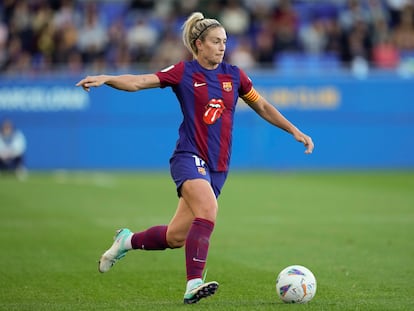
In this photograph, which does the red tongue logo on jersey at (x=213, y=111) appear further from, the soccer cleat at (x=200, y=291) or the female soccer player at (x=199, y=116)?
the soccer cleat at (x=200, y=291)

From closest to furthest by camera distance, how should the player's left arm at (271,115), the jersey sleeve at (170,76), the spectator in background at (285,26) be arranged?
the jersey sleeve at (170,76)
the player's left arm at (271,115)
the spectator in background at (285,26)

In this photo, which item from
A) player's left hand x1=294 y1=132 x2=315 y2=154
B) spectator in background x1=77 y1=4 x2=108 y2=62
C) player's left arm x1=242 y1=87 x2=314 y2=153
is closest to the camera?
player's left hand x1=294 y1=132 x2=315 y2=154

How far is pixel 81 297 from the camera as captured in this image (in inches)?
326

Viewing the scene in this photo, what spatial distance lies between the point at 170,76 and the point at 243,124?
18324mm

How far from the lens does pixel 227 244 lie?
12547 mm

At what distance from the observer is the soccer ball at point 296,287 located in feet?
25.5

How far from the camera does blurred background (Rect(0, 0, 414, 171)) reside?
1016 inches

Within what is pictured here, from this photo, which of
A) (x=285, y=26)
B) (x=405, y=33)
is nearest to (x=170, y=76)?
(x=285, y=26)

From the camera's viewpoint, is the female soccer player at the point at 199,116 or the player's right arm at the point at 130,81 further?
the female soccer player at the point at 199,116

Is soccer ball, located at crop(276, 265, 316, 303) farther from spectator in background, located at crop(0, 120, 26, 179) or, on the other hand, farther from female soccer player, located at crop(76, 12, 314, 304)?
spectator in background, located at crop(0, 120, 26, 179)

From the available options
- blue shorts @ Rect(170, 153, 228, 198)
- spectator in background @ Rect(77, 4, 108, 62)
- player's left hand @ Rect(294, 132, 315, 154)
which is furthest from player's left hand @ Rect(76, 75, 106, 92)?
spectator in background @ Rect(77, 4, 108, 62)

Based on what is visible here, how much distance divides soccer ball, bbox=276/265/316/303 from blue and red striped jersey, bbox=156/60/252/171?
1150 millimetres

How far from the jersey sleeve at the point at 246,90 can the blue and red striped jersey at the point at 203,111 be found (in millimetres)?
242

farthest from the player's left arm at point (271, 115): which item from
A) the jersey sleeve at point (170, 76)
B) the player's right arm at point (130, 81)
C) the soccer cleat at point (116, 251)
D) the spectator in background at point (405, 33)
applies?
the spectator in background at point (405, 33)
